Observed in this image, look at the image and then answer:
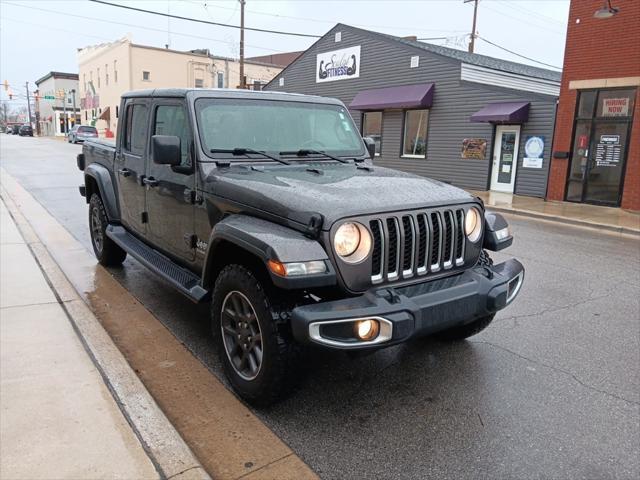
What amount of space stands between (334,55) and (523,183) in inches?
397

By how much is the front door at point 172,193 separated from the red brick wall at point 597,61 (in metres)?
12.4

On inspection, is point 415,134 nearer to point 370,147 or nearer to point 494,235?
point 370,147

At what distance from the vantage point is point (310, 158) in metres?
4.21

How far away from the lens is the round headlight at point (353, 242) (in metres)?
2.88

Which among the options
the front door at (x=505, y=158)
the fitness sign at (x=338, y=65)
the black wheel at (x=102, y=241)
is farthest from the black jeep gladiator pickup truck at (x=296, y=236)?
the fitness sign at (x=338, y=65)

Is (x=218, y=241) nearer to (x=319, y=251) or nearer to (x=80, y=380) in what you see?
(x=319, y=251)

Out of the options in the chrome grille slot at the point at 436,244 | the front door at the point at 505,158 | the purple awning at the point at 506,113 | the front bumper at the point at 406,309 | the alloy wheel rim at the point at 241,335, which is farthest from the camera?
the front door at the point at 505,158

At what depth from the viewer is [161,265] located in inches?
175

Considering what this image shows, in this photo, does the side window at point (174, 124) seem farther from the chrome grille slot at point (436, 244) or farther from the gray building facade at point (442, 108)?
the gray building facade at point (442, 108)

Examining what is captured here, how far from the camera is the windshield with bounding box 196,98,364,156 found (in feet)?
13.1

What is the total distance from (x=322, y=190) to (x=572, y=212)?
36.8ft

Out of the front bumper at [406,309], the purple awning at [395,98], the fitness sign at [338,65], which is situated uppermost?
the fitness sign at [338,65]

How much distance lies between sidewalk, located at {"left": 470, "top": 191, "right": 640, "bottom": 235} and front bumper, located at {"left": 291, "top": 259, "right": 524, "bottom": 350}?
8.91 metres

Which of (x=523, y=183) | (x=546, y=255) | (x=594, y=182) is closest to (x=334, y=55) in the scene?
(x=523, y=183)
